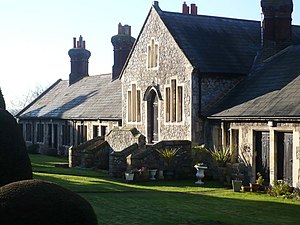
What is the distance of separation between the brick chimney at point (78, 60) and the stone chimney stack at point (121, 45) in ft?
26.7

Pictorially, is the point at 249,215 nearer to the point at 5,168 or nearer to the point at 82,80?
the point at 5,168

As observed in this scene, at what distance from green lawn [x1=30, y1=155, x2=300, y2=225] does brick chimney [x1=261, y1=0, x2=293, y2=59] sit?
848cm

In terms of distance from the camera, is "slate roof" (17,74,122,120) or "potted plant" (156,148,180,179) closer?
"potted plant" (156,148,180,179)

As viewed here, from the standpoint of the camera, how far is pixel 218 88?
27.0 m

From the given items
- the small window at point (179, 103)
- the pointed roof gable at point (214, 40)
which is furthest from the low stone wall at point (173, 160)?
the pointed roof gable at point (214, 40)

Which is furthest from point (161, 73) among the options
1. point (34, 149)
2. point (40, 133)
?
point (34, 149)

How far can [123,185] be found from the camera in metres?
22.6

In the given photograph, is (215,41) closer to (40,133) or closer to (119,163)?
(119,163)

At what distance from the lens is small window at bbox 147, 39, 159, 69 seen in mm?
29655

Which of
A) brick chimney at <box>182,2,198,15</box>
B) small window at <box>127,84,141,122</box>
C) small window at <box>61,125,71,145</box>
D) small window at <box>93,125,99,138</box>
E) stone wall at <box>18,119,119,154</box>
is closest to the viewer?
small window at <box>127,84,141,122</box>

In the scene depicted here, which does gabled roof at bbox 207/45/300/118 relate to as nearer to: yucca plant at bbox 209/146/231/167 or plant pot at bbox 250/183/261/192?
yucca plant at bbox 209/146/231/167

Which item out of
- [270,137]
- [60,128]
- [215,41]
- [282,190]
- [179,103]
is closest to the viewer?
[282,190]

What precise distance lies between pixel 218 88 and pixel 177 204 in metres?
10.4

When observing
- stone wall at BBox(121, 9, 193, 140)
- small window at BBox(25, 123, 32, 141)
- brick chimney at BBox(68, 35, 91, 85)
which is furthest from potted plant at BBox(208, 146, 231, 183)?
brick chimney at BBox(68, 35, 91, 85)
